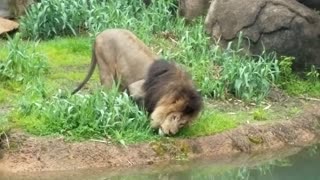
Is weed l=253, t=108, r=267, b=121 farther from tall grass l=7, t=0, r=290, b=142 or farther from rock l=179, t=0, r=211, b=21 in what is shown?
rock l=179, t=0, r=211, b=21

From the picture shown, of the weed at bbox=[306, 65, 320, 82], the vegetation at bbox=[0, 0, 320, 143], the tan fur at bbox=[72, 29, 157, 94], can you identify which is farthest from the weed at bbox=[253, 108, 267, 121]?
the weed at bbox=[306, 65, 320, 82]

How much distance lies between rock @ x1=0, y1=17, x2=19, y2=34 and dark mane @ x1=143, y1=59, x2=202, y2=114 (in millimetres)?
4145

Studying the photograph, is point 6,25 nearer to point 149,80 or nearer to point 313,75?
point 149,80

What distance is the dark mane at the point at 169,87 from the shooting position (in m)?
8.59

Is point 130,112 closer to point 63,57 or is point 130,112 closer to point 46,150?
point 46,150

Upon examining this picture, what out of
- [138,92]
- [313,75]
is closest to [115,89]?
[138,92]

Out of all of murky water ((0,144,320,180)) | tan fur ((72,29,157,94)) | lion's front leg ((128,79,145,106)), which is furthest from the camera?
tan fur ((72,29,157,94))

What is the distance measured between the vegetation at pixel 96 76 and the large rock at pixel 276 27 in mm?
219

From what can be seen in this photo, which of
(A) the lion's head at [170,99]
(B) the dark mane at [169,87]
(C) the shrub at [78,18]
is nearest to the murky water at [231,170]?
(A) the lion's head at [170,99]

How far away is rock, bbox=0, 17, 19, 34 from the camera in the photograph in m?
12.3

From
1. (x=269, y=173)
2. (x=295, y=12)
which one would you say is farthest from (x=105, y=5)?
(x=269, y=173)

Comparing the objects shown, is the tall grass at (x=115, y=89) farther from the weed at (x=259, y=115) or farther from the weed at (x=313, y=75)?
the weed at (x=313, y=75)

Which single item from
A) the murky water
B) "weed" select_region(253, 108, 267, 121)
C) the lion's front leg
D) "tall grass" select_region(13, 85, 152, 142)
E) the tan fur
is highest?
the tan fur

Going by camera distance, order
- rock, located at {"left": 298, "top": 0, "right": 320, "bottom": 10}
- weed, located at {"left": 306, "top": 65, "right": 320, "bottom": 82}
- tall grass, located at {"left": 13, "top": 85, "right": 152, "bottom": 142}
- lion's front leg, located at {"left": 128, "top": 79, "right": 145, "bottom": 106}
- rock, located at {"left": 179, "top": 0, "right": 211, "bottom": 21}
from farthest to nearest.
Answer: rock, located at {"left": 179, "top": 0, "right": 211, "bottom": 21} → rock, located at {"left": 298, "top": 0, "right": 320, "bottom": 10} → weed, located at {"left": 306, "top": 65, "right": 320, "bottom": 82} → lion's front leg, located at {"left": 128, "top": 79, "right": 145, "bottom": 106} → tall grass, located at {"left": 13, "top": 85, "right": 152, "bottom": 142}
